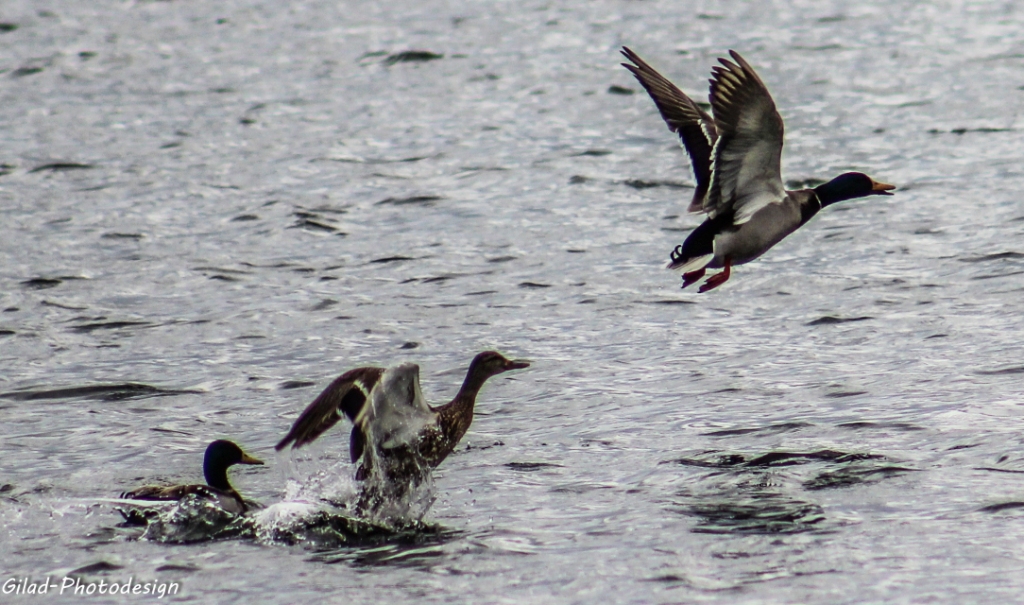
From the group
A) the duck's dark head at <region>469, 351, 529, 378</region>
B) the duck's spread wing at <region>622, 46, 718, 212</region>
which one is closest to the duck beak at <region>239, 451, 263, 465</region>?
the duck's dark head at <region>469, 351, 529, 378</region>

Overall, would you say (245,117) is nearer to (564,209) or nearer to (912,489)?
(564,209)

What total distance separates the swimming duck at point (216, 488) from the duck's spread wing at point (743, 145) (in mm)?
3396

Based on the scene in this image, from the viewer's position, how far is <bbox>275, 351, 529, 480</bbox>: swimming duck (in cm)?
841

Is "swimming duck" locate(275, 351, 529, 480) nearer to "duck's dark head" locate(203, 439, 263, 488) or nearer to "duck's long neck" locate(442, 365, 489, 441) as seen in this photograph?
"duck's long neck" locate(442, 365, 489, 441)

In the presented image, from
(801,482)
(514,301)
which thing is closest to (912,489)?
(801,482)

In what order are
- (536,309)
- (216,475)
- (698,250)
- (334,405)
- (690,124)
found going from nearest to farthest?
(334,405)
(216,475)
(698,250)
(690,124)
(536,309)

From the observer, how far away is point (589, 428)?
34.1ft

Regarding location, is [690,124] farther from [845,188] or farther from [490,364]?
[490,364]

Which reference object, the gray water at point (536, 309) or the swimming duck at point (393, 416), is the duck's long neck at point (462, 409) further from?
the gray water at point (536, 309)

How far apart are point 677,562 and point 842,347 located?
4.46 metres

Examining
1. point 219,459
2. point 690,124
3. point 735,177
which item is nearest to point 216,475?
point 219,459

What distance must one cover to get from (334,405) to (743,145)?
3185mm

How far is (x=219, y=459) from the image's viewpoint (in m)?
9.21

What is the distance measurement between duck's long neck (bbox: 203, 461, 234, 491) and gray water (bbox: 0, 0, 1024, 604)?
37cm
